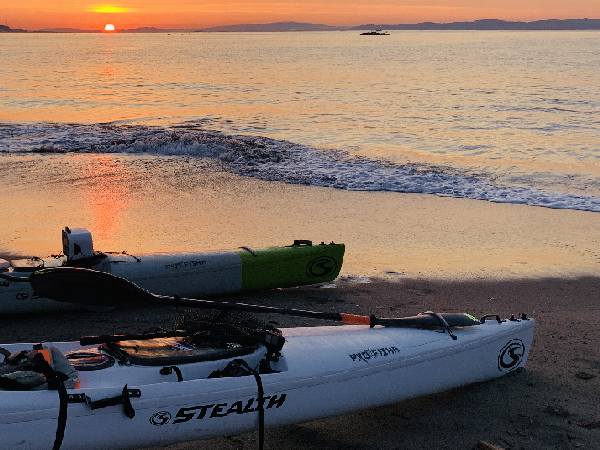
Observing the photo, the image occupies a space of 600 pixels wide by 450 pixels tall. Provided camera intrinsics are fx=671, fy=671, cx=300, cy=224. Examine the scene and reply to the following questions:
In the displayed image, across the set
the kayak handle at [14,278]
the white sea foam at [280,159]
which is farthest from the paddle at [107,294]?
the white sea foam at [280,159]

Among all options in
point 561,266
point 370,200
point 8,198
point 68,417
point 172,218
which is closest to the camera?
point 68,417

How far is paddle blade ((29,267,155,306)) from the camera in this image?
407 centimetres

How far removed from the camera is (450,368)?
4348 mm

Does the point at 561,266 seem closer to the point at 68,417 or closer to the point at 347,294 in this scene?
the point at 347,294

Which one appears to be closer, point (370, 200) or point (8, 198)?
point (8, 198)

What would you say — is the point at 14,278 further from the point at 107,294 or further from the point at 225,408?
the point at 225,408

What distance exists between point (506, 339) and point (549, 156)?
37.6ft

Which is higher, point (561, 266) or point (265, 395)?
point (265, 395)

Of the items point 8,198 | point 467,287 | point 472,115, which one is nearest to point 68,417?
point 467,287

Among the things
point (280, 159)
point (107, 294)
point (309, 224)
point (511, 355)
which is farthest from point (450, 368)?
point (280, 159)

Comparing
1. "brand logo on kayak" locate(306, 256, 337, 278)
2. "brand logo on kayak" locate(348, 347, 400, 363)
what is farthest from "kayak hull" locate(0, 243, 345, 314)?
"brand logo on kayak" locate(348, 347, 400, 363)

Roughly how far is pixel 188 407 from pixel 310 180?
29.2 feet

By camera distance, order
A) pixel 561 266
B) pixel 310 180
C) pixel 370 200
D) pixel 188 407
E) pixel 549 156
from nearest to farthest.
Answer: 1. pixel 188 407
2. pixel 561 266
3. pixel 370 200
4. pixel 310 180
5. pixel 549 156

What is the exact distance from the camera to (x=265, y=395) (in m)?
3.62
